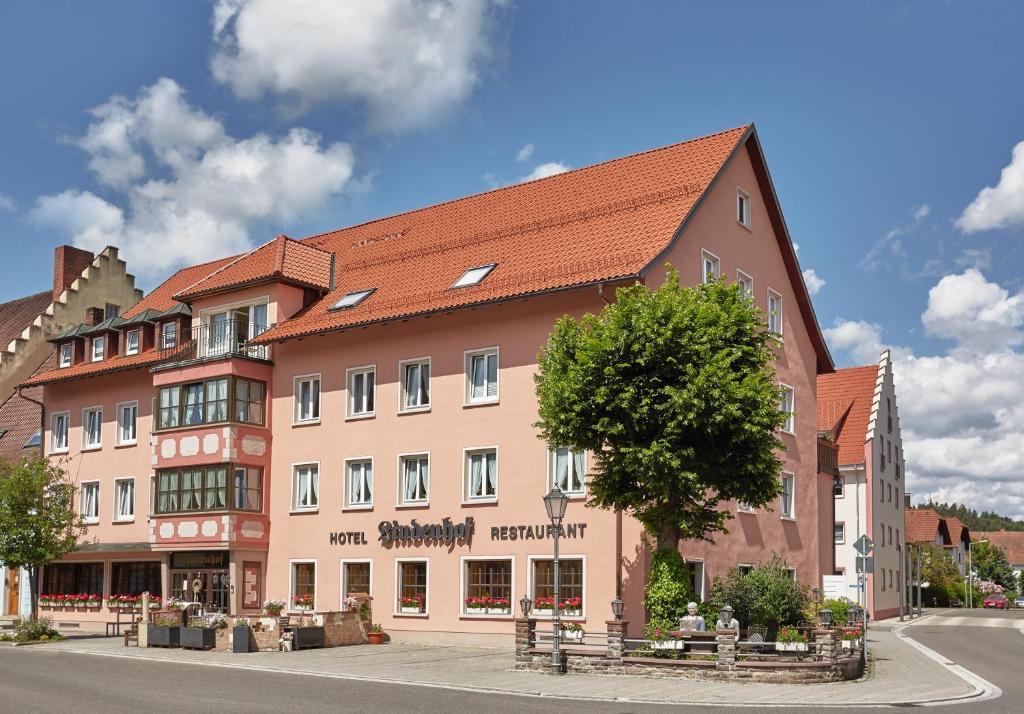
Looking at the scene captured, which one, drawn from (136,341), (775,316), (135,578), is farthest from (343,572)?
(775,316)

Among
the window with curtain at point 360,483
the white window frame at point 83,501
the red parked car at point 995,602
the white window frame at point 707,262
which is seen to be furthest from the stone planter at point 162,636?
the red parked car at point 995,602

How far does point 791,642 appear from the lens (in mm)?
23844

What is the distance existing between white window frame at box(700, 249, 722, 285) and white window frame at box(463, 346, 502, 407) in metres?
6.49

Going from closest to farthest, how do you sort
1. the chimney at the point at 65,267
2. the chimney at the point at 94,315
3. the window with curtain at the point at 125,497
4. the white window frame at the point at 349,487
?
the white window frame at the point at 349,487, the window with curtain at the point at 125,497, the chimney at the point at 94,315, the chimney at the point at 65,267

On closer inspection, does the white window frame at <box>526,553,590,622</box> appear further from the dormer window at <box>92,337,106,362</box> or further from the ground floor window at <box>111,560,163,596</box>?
the dormer window at <box>92,337,106,362</box>

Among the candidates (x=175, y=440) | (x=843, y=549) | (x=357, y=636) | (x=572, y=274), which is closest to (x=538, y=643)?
(x=357, y=636)

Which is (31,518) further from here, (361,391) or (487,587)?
(487,587)

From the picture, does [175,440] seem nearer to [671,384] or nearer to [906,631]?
[671,384]

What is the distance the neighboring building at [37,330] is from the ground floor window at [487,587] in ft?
72.5

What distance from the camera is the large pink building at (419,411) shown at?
32031mm

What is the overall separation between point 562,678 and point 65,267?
130 feet

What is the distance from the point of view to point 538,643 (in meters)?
29.1

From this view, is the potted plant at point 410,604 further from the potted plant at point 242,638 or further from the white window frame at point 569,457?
the white window frame at point 569,457

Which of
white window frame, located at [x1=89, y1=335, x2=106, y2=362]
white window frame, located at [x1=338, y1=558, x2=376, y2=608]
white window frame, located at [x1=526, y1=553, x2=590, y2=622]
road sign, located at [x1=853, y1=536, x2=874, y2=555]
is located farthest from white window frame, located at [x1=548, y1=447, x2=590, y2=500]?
white window frame, located at [x1=89, y1=335, x2=106, y2=362]
